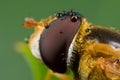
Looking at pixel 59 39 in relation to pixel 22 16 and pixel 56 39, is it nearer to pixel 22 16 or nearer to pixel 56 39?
pixel 56 39

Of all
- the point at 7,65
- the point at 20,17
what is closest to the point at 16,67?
the point at 7,65

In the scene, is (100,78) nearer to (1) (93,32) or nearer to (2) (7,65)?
(1) (93,32)

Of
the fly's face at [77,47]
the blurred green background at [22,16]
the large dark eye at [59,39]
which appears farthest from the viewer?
the blurred green background at [22,16]

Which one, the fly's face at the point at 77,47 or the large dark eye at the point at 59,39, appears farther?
the large dark eye at the point at 59,39

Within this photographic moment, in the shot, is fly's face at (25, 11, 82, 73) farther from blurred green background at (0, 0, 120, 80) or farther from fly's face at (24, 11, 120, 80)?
blurred green background at (0, 0, 120, 80)

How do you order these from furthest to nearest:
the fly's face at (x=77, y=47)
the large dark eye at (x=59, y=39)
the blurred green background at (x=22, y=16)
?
the blurred green background at (x=22, y=16)
the large dark eye at (x=59, y=39)
the fly's face at (x=77, y=47)

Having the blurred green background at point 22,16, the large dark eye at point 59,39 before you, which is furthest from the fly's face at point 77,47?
the blurred green background at point 22,16

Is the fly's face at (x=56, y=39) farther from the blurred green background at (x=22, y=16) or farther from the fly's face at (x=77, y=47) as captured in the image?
the blurred green background at (x=22, y=16)
